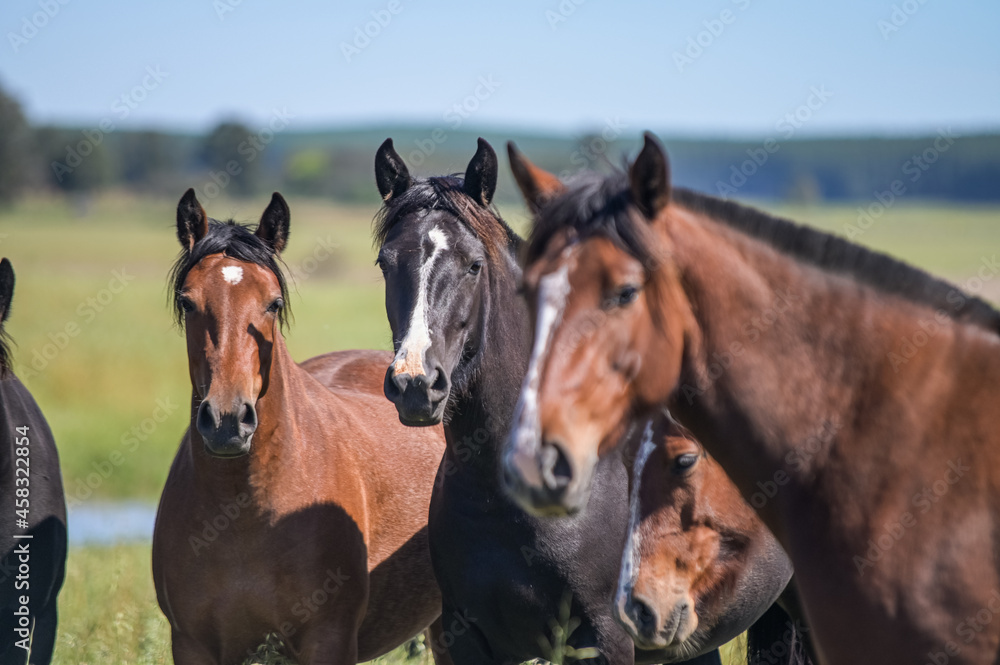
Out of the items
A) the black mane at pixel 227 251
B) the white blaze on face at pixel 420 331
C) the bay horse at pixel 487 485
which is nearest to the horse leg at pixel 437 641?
the bay horse at pixel 487 485

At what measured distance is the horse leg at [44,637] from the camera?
5074 millimetres

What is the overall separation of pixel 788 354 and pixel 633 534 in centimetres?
111

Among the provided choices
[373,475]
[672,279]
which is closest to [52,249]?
[373,475]

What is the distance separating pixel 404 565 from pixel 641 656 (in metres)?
1.48

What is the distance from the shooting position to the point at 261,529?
4.37 meters

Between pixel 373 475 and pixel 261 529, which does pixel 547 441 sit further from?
pixel 373 475

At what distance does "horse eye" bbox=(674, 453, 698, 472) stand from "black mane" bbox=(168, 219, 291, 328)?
2136mm

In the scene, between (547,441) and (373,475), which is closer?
(547,441)

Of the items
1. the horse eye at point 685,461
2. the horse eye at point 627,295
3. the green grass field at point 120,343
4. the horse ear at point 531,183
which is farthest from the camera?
the green grass field at point 120,343

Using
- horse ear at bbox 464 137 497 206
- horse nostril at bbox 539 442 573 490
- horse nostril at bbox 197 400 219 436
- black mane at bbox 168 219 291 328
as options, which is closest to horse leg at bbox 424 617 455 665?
horse nostril at bbox 197 400 219 436

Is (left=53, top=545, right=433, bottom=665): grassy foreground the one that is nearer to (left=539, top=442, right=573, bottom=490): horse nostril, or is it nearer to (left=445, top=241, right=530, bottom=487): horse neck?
(left=445, top=241, right=530, bottom=487): horse neck

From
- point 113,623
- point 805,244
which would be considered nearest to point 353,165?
point 113,623

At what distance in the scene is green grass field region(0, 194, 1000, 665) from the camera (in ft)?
23.9

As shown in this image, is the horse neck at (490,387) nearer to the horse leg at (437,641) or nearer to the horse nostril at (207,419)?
the horse nostril at (207,419)
